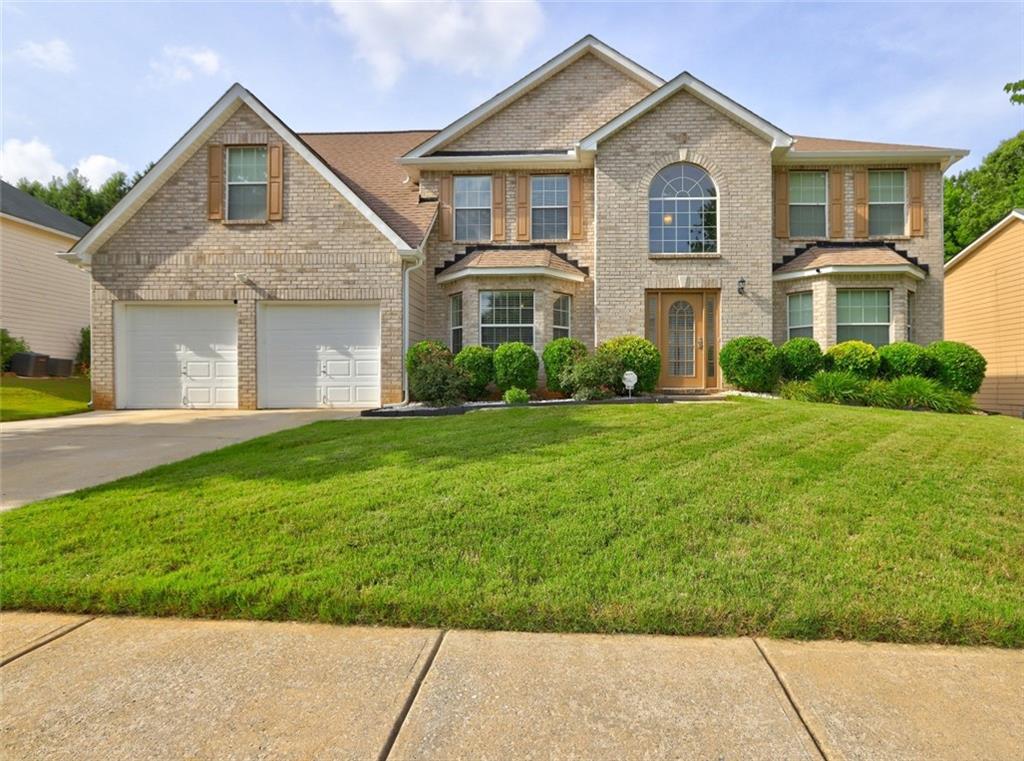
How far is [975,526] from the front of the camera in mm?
3877

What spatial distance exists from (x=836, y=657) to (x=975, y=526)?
7.19 feet

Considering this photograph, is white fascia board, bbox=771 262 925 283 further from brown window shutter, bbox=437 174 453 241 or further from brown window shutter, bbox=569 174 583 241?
brown window shutter, bbox=437 174 453 241

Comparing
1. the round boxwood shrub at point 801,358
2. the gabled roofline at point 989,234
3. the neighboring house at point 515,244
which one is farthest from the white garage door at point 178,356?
the gabled roofline at point 989,234

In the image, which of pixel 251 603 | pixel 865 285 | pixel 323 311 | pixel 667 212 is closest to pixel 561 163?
pixel 667 212

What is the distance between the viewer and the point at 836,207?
13312mm

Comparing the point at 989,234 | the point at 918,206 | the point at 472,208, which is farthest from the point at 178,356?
the point at 989,234

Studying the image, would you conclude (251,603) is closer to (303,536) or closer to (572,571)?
(303,536)

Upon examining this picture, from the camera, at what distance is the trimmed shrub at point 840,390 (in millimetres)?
10625

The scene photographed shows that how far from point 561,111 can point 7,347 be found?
16.8 m

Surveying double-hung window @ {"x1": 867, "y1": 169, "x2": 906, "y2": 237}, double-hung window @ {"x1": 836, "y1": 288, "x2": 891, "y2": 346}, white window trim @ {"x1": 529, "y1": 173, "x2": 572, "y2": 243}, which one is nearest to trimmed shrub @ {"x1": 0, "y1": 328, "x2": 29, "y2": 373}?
white window trim @ {"x1": 529, "y1": 173, "x2": 572, "y2": 243}

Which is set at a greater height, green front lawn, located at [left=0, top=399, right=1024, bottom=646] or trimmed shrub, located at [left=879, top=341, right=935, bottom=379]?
trimmed shrub, located at [left=879, top=341, right=935, bottom=379]

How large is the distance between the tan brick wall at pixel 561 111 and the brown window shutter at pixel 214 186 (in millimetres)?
5407

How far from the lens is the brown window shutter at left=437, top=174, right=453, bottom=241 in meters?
13.8

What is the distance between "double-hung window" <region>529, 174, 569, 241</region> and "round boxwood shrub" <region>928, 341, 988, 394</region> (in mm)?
8712
